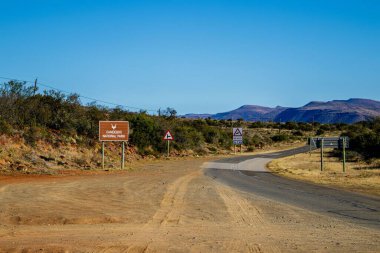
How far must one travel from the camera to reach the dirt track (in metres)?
8.30

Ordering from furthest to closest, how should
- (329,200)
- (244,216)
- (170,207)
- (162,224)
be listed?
(329,200), (170,207), (244,216), (162,224)

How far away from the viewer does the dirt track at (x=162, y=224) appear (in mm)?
8297

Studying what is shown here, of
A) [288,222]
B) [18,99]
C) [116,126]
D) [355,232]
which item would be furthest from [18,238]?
[18,99]

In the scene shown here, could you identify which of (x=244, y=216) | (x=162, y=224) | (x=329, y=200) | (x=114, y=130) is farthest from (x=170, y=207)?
(x=114, y=130)

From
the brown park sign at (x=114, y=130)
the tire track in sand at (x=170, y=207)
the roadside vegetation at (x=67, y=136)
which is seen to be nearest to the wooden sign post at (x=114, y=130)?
the brown park sign at (x=114, y=130)

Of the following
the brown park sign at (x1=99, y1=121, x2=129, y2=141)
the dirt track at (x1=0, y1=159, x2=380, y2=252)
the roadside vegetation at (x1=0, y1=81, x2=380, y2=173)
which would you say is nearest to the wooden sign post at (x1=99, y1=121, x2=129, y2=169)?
the brown park sign at (x1=99, y1=121, x2=129, y2=141)

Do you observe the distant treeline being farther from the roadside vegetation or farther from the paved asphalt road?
the paved asphalt road

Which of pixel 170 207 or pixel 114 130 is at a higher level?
pixel 114 130

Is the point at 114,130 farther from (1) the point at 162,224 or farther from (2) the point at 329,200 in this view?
(1) the point at 162,224

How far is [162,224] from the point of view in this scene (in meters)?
10.4

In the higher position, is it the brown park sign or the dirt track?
the brown park sign

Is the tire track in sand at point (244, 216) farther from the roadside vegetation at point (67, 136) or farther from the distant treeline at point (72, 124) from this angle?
the distant treeline at point (72, 124)

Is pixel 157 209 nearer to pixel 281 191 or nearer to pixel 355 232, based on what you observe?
pixel 355 232

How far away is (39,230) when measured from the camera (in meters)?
9.57
